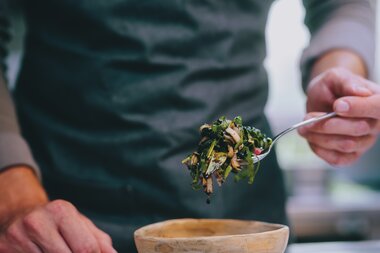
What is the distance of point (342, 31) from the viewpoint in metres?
1.59

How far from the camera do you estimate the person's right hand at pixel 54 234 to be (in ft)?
3.22

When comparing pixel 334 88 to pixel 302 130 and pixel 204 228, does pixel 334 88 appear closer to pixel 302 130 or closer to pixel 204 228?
pixel 302 130

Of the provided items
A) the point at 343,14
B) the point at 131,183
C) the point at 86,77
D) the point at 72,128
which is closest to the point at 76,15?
the point at 86,77

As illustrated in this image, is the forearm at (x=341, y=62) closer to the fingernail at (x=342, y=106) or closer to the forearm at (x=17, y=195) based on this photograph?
the fingernail at (x=342, y=106)

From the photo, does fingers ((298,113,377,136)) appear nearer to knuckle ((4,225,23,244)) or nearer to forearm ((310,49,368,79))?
forearm ((310,49,368,79))

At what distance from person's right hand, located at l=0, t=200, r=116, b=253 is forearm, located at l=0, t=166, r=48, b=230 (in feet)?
0.39

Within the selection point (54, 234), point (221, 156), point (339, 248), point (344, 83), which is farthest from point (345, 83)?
point (339, 248)

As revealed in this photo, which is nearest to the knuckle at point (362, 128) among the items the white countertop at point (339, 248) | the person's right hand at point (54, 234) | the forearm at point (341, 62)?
the forearm at point (341, 62)

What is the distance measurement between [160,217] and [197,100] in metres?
0.30

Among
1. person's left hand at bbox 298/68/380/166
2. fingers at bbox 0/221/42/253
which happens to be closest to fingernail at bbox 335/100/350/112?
person's left hand at bbox 298/68/380/166

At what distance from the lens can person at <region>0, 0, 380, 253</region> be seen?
4.67 ft

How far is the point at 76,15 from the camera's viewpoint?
4.83ft

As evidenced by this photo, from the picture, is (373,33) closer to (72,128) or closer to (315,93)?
(315,93)

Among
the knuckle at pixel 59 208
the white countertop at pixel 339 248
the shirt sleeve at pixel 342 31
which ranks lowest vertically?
the white countertop at pixel 339 248
